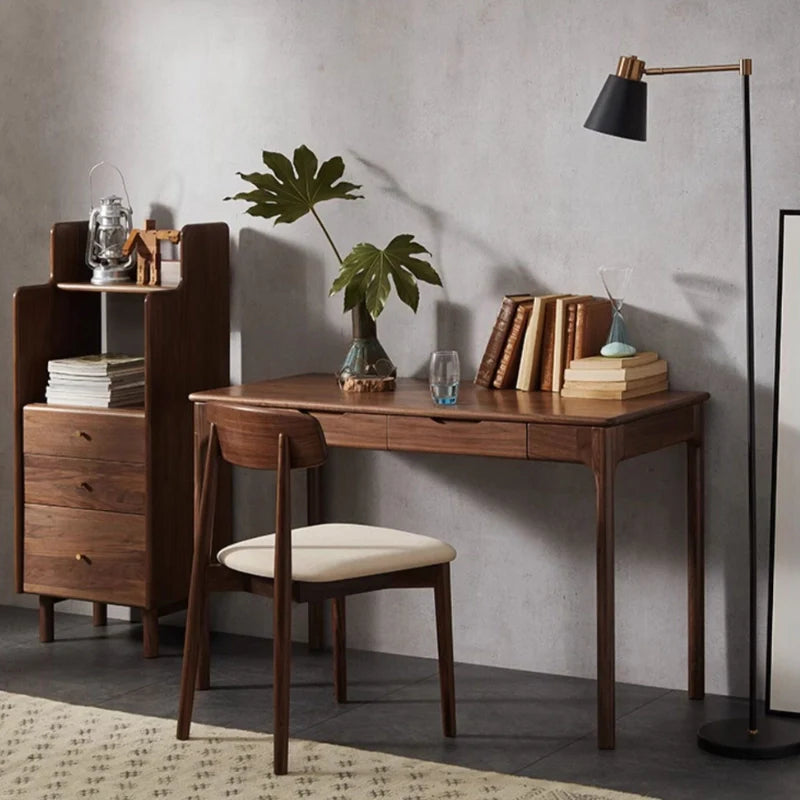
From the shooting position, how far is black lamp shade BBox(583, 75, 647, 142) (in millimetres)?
3730

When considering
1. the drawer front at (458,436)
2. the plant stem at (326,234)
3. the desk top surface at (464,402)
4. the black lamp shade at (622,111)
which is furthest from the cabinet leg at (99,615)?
the black lamp shade at (622,111)

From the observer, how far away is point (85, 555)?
15.2ft

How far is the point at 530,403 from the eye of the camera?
393cm

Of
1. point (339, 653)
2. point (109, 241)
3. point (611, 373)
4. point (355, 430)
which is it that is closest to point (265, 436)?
point (355, 430)

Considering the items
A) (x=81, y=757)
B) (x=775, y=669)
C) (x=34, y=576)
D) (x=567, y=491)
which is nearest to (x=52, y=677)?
(x=34, y=576)

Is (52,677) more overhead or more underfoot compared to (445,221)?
more underfoot

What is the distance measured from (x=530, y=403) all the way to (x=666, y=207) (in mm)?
652

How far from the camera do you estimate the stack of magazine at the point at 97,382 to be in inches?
182

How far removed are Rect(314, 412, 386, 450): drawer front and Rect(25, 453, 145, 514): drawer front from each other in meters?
0.75

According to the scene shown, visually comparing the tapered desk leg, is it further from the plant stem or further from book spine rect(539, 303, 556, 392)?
the plant stem

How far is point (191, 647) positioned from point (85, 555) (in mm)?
1012

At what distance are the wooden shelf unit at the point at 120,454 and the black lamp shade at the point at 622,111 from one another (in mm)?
1358

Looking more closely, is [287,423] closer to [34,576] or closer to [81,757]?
[81,757]

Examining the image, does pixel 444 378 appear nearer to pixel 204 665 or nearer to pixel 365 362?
pixel 365 362
